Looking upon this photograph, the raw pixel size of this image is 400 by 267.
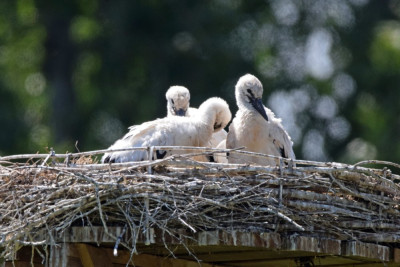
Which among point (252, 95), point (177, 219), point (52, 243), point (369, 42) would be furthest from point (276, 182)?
point (369, 42)

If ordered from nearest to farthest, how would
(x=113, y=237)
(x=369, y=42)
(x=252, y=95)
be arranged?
(x=113, y=237), (x=252, y=95), (x=369, y=42)

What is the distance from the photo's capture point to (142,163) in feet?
29.0

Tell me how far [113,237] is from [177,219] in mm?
420

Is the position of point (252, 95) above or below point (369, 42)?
below

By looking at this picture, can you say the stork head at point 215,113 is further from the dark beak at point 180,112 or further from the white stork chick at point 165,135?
the dark beak at point 180,112

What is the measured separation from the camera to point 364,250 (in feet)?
29.3

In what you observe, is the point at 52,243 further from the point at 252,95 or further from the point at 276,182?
the point at 252,95

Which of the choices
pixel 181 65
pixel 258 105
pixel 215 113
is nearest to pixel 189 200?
pixel 258 105

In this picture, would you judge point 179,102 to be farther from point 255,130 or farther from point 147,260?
point 147,260

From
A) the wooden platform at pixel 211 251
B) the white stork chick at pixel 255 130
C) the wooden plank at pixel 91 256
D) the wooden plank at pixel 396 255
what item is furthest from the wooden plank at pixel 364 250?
the white stork chick at pixel 255 130

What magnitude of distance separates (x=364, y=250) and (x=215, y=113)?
9.16ft

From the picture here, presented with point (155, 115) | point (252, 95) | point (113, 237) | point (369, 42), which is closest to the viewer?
point (113, 237)

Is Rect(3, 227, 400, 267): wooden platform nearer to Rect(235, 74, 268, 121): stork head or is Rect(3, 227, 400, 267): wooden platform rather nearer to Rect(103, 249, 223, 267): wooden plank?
Rect(103, 249, 223, 267): wooden plank

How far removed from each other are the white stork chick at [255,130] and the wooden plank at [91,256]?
2.37 meters
